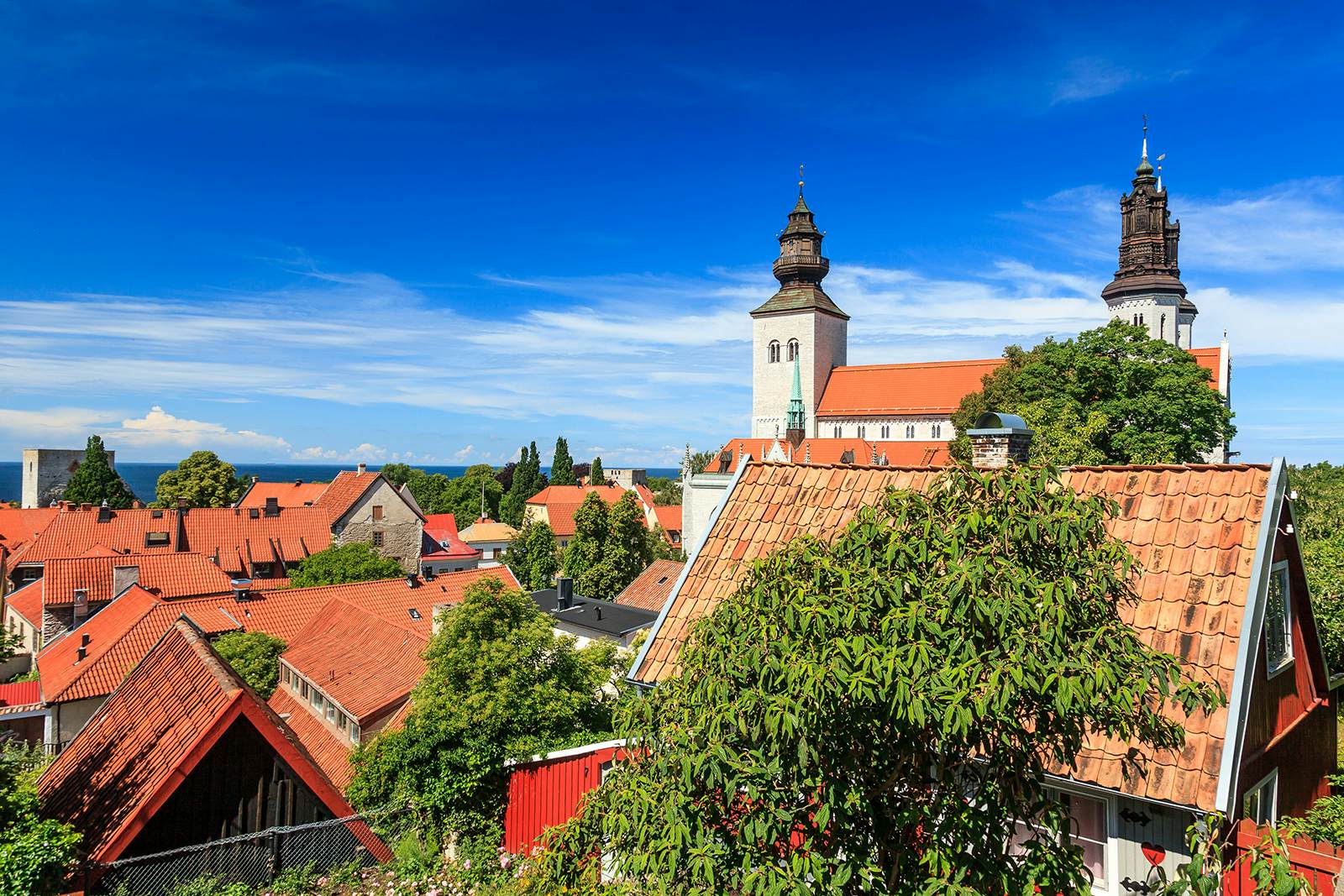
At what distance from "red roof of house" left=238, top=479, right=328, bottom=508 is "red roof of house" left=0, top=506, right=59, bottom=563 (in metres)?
12.9

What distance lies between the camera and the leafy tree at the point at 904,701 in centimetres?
411

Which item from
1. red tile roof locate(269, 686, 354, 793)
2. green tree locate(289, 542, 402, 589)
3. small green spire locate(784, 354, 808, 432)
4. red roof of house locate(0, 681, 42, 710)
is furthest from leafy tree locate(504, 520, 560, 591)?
red roof of house locate(0, 681, 42, 710)

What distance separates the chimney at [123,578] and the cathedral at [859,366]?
1533 inches

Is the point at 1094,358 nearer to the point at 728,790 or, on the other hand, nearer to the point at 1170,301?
the point at 728,790

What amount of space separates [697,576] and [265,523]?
45.1 metres

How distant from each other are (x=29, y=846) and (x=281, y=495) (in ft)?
219

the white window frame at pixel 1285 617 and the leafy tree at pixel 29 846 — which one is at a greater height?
the white window frame at pixel 1285 617

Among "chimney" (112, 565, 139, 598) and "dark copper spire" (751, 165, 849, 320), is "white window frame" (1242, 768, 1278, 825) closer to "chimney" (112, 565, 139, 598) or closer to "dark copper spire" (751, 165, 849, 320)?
"chimney" (112, 565, 139, 598)

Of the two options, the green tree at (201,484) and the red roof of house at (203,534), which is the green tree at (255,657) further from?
the green tree at (201,484)

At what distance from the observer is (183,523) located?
1770 inches

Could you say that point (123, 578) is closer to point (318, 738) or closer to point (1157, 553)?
point (318, 738)

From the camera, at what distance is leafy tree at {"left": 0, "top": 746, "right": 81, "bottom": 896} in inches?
251

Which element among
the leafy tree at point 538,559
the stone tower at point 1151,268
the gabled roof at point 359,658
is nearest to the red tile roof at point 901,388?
the stone tower at point 1151,268

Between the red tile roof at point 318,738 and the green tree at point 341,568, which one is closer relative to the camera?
the red tile roof at point 318,738
